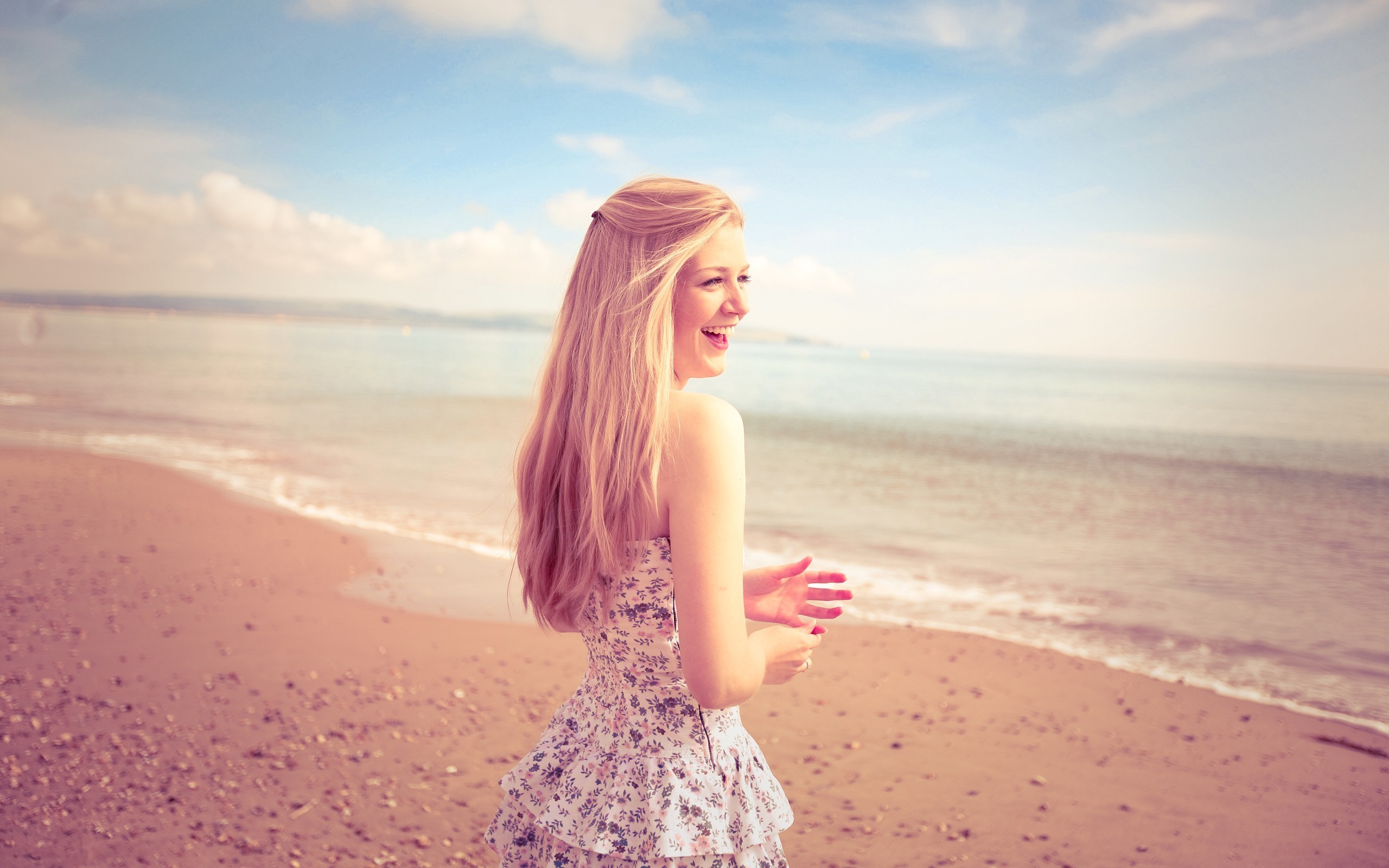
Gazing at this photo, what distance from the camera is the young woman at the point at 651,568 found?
1447 millimetres

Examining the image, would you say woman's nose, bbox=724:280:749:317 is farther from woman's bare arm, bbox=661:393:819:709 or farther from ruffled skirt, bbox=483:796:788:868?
ruffled skirt, bbox=483:796:788:868

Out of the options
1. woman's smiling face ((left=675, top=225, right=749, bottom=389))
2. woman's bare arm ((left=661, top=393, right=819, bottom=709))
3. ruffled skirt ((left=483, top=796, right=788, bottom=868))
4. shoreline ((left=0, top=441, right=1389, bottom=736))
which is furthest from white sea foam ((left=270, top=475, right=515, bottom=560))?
woman's bare arm ((left=661, top=393, right=819, bottom=709))

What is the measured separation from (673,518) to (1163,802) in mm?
4909

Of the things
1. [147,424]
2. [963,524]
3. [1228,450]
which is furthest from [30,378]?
[1228,450]

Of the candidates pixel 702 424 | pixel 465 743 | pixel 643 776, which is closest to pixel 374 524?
pixel 465 743

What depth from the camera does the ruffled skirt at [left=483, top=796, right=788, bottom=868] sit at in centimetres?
162

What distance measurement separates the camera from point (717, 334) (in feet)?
5.62

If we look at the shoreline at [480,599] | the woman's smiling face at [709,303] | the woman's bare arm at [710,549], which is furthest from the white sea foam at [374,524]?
the woman's bare arm at [710,549]

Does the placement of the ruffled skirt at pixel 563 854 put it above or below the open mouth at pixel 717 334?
below

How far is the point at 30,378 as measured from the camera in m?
28.6

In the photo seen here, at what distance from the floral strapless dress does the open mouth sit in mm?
433

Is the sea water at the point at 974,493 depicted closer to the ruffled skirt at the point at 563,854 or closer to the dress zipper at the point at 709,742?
the dress zipper at the point at 709,742

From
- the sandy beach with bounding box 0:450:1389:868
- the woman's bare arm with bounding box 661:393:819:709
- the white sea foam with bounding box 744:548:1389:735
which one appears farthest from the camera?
the white sea foam with bounding box 744:548:1389:735

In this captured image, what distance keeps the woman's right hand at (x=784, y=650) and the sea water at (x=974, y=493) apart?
787mm
